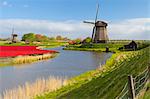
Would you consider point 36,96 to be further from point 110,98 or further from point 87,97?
point 110,98

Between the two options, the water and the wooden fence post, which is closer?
the wooden fence post

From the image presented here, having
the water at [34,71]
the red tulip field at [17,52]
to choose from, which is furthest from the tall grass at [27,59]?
the water at [34,71]

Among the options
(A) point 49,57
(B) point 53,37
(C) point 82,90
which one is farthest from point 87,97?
(B) point 53,37

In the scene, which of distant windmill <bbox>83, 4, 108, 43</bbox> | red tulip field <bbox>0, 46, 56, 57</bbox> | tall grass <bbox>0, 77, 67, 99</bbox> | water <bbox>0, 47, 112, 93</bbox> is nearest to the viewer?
tall grass <bbox>0, 77, 67, 99</bbox>

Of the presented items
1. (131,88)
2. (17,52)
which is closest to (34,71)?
(17,52)

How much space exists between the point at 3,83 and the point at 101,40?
49832 millimetres

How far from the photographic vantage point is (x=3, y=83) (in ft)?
54.9

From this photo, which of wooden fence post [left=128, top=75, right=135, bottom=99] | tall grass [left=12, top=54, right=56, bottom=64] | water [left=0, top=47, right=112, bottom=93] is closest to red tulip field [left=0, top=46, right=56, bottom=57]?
tall grass [left=12, top=54, right=56, bottom=64]

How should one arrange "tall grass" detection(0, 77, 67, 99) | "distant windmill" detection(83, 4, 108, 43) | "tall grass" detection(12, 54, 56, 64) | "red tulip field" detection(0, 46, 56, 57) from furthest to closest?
"distant windmill" detection(83, 4, 108, 43) < "red tulip field" detection(0, 46, 56, 57) < "tall grass" detection(12, 54, 56, 64) < "tall grass" detection(0, 77, 67, 99)

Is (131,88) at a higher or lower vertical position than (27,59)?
higher

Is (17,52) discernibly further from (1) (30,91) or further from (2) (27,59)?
(1) (30,91)

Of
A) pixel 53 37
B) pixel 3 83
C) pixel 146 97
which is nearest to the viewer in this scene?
pixel 146 97

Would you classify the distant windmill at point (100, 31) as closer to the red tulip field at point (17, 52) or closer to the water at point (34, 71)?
the red tulip field at point (17, 52)

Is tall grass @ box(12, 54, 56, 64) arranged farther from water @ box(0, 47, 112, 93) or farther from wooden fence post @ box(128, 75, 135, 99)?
wooden fence post @ box(128, 75, 135, 99)
